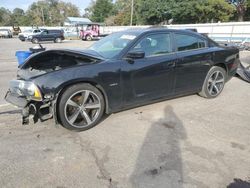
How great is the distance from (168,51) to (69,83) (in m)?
2.05

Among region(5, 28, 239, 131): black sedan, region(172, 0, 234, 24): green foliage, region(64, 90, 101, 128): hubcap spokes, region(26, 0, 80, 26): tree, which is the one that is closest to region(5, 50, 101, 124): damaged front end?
region(5, 28, 239, 131): black sedan

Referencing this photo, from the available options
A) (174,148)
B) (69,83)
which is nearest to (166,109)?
(174,148)

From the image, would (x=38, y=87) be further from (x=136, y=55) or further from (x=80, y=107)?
(x=136, y=55)

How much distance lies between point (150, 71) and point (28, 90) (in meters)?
2.04

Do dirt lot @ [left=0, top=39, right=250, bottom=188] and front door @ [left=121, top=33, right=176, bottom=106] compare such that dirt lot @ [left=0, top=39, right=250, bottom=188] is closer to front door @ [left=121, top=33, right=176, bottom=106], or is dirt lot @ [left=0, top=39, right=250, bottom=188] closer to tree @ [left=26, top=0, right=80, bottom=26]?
front door @ [left=121, top=33, right=176, bottom=106]

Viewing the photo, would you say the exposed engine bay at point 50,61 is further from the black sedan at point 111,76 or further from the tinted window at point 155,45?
the tinted window at point 155,45

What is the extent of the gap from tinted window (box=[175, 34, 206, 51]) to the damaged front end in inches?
70.2

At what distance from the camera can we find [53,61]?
4.47 m

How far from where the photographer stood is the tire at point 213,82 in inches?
209

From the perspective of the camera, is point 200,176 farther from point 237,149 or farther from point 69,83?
point 69,83

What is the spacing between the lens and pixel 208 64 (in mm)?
5215

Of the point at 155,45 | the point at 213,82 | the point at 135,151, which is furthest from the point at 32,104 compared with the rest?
the point at 213,82

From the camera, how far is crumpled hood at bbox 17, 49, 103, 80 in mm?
3881

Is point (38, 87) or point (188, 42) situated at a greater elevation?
point (188, 42)
